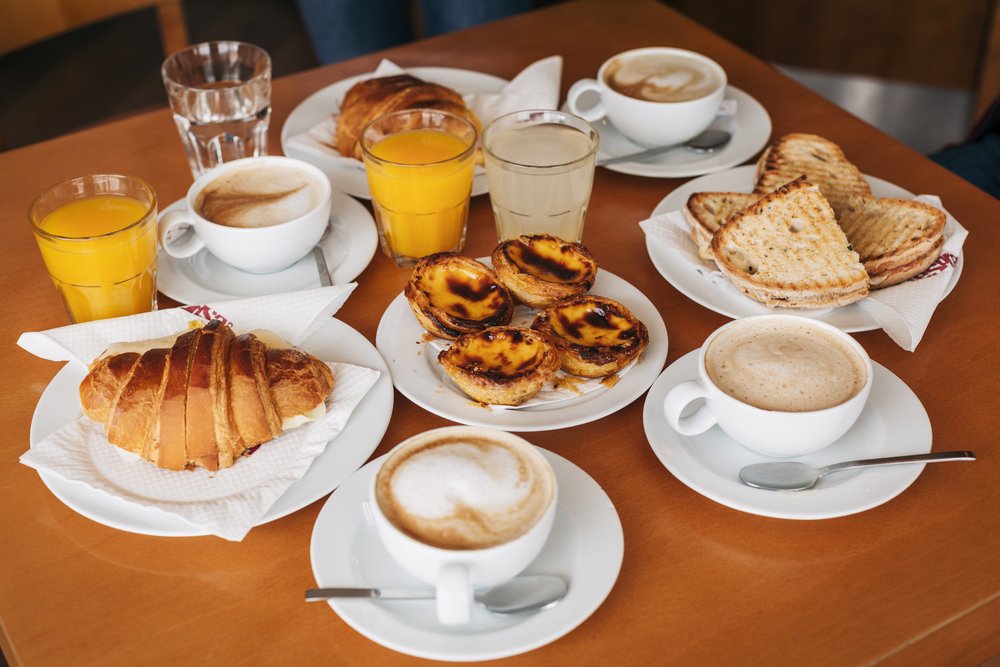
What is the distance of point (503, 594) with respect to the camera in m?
0.85

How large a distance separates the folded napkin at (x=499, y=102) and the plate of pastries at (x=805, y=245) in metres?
0.38

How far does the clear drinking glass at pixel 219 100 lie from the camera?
1575 millimetres

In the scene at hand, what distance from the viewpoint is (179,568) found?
0.94 metres

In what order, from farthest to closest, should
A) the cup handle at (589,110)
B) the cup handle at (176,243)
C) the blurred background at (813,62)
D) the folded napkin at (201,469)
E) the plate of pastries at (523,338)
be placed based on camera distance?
the blurred background at (813,62) → the cup handle at (589,110) → the cup handle at (176,243) → the plate of pastries at (523,338) → the folded napkin at (201,469)

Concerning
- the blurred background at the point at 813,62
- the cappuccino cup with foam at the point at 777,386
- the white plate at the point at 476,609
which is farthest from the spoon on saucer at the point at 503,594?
the blurred background at the point at 813,62

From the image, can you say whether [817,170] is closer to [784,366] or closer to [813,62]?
[784,366]

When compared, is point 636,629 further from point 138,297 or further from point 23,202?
point 23,202

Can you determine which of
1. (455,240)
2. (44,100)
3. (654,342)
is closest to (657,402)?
(654,342)

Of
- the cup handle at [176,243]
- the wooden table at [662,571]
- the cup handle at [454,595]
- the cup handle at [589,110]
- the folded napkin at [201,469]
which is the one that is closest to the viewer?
the cup handle at [454,595]

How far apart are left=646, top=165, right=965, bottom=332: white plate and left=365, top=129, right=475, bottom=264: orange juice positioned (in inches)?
11.3

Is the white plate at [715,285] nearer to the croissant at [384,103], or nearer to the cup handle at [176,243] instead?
the croissant at [384,103]

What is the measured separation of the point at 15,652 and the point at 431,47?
1.45 m

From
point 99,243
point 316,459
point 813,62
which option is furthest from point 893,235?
point 813,62

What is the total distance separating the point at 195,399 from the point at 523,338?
36cm
